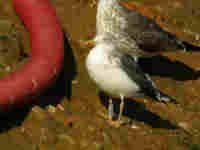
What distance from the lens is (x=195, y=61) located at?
784 cm

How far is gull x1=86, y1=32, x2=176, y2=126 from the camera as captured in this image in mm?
5250

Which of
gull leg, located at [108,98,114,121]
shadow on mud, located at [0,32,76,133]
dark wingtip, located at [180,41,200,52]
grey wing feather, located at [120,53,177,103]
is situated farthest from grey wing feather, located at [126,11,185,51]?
gull leg, located at [108,98,114,121]

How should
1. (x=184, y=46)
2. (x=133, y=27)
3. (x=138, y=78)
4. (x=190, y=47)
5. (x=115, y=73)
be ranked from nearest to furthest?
(x=115, y=73), (x=138, y=78), (x=133, y=27), (x=184, y=46), (x=190, y=47)

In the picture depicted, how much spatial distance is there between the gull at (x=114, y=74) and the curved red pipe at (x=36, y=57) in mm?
839

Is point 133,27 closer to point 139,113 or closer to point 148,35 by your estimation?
point 148,35

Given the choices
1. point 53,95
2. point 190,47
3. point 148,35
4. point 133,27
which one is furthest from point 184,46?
point 53,95

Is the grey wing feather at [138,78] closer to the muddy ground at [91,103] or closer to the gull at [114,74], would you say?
the gull at [114,74]

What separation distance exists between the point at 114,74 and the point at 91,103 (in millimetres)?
988

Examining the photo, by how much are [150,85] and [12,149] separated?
238 centimetres

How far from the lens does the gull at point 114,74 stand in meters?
5.25

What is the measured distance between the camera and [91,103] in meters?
6.07

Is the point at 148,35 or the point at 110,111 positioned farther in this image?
the point at 148,35

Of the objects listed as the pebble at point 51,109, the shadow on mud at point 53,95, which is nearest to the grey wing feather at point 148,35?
the shadow on mud at point 53,95

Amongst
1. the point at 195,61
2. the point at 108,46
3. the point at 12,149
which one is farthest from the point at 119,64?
the point at 195,61
